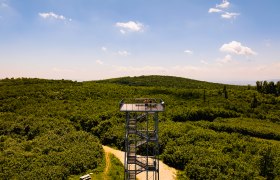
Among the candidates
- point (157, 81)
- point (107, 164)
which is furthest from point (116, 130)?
point (157, 81)

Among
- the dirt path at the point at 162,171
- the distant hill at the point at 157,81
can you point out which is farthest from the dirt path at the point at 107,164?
the distant hill at the point at 157,81

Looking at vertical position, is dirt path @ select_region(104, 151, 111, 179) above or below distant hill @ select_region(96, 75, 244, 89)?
below

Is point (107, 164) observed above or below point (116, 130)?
below

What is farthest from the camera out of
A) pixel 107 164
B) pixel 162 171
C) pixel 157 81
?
pixel 157 81

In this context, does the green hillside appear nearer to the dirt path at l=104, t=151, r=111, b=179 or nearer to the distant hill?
the dirt path at l=104, t=151, r=111, b=179

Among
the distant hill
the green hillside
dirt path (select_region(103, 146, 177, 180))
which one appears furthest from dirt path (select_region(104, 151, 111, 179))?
the distant hill

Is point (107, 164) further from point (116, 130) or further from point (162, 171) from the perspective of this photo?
point (116, 130)

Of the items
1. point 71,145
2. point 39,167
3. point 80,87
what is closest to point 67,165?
point 39,167

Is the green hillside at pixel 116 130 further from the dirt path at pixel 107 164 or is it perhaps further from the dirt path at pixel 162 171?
the dirt path at pixel 162 171

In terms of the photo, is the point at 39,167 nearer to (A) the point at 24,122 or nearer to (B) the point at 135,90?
(A) the point at 24,122
